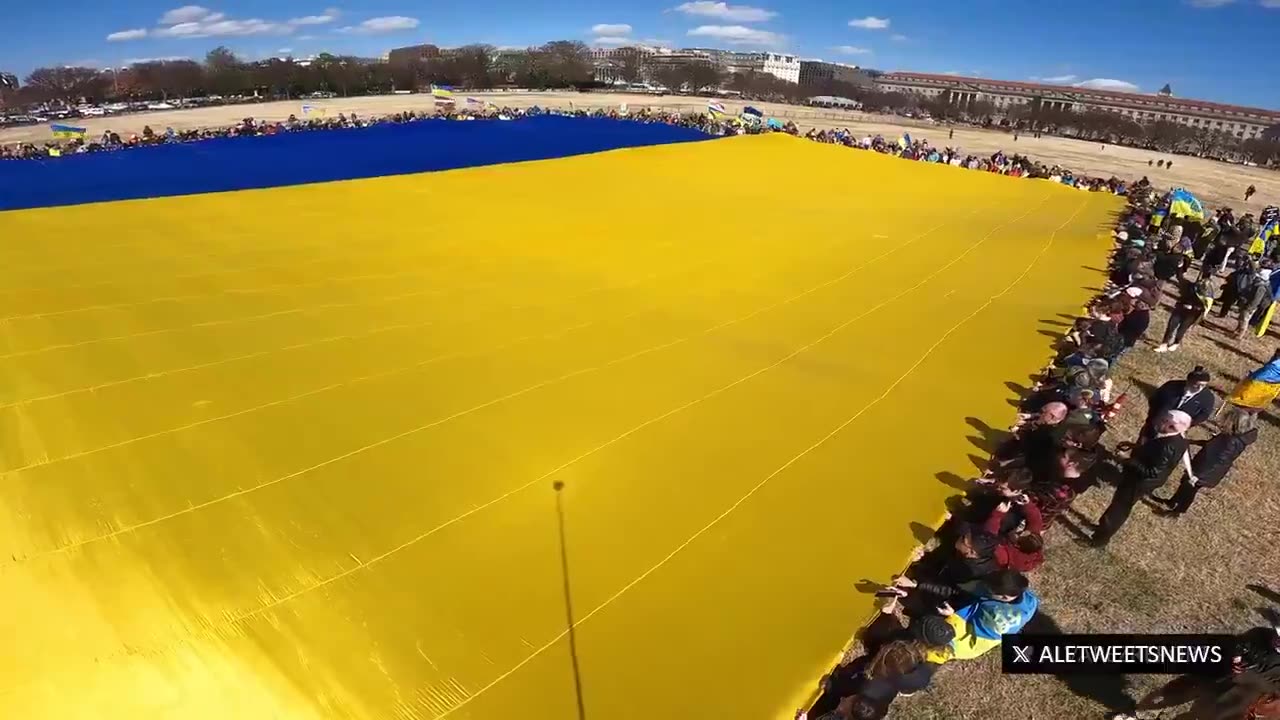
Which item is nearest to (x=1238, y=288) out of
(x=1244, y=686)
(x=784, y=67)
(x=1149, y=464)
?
(x=1149, y=464)

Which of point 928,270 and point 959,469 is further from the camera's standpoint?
point 928,270

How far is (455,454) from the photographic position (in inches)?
211

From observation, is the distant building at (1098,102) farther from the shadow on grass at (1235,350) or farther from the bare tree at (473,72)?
the shadow on grass at (1235,350)

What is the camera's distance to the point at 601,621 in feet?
13.0

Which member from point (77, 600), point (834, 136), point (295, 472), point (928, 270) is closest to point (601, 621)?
point (295, 472)

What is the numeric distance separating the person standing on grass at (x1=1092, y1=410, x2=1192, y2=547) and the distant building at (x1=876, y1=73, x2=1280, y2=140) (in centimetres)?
9056

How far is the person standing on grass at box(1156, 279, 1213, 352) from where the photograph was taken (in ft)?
32.1

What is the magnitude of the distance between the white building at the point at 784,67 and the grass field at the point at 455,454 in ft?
594

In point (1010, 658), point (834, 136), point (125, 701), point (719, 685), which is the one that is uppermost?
point (834, 136)

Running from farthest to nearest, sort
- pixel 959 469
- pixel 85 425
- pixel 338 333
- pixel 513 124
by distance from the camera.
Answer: pixel 513 124, pixel 338 333, pixel 959 469, pixel 85 425

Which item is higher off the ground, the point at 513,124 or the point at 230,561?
the point at 513,124

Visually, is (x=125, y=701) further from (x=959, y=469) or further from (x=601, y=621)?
(x=959, y=469)

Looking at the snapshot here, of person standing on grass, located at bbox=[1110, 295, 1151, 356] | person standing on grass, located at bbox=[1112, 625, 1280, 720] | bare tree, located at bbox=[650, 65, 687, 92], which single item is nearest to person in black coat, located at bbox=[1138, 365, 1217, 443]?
person standing on grass, located at bbox=[1110, 295, 1151, 356]

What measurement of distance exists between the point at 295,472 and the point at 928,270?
10894mm
